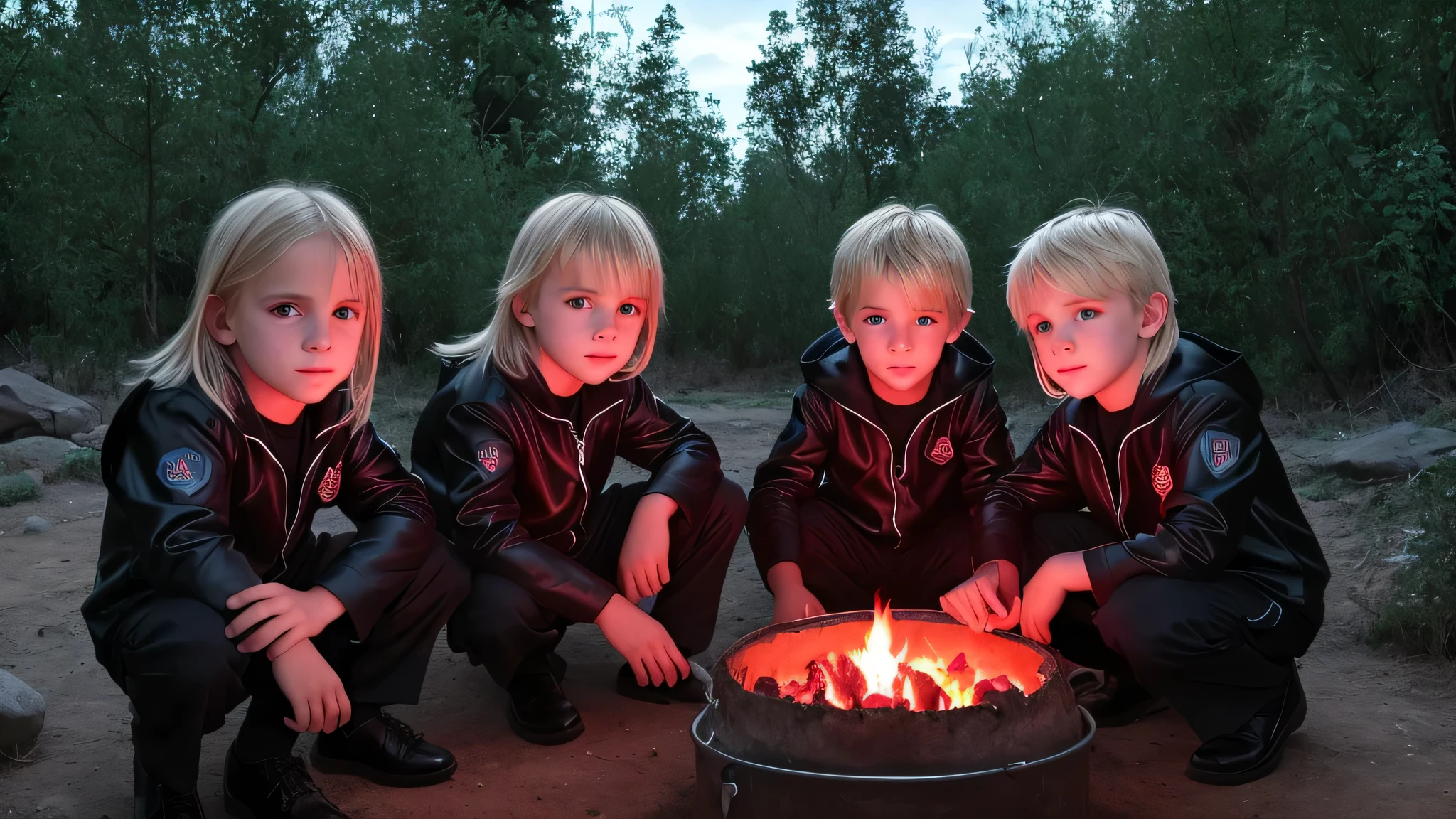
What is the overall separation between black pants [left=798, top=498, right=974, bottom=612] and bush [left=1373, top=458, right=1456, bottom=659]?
138cm

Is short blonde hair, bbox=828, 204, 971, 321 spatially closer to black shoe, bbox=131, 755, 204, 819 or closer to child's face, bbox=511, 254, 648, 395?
child's face, bbox=511, 254, 648, 395

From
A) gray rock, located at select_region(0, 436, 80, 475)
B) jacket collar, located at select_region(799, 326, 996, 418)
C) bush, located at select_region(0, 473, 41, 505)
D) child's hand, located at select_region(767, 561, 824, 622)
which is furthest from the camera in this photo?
gray rock, located at select_region(0, 436, 80, 475)

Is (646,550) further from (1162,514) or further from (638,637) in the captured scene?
(1162,514)

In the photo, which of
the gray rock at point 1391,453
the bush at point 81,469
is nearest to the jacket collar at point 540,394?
the gray rock at point 1391,453

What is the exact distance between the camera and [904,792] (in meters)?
1.94

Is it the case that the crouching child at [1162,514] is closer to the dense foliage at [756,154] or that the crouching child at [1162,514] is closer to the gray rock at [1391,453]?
the gray rock at [1391,453]

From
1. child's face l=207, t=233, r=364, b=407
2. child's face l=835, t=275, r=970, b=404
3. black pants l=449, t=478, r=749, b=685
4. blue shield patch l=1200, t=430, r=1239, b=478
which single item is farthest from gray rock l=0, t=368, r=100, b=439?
blue shield patch l=1200, t=430, r=1239, b=478

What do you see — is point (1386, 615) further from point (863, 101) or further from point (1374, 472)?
point (863, 101)

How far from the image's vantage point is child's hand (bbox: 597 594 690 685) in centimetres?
275

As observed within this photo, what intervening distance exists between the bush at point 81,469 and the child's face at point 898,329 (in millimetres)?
5419

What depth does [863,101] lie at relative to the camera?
1606 cm

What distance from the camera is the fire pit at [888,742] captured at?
1960 mm

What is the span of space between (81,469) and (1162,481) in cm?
637

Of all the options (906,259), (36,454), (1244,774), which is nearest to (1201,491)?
(1244,774)
